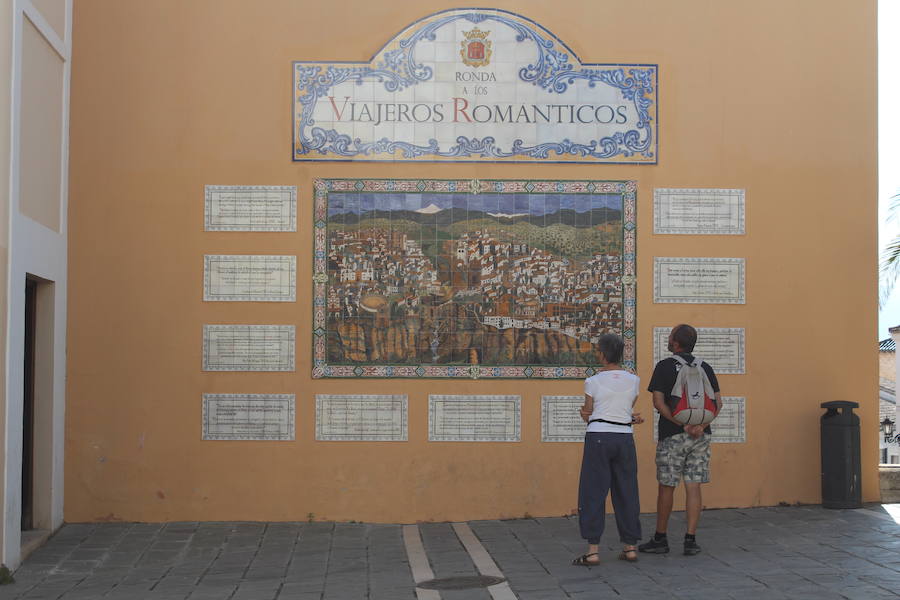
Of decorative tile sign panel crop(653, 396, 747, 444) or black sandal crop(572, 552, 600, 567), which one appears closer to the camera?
black sandal crop(572, 552, 600, 567)

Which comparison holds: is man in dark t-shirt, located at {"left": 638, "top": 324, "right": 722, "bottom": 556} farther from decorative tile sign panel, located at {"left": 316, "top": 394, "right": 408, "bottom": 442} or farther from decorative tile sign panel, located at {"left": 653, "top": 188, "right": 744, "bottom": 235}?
decorative tile sign panel, located at {"left": 316, "top": 394, "right": 408, "bottom": 442}

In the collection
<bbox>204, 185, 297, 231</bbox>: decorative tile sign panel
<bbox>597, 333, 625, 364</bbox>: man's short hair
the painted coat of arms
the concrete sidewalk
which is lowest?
the concrete sidewalk

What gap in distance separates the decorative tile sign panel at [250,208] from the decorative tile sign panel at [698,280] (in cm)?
338

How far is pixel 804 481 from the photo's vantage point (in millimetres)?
10391

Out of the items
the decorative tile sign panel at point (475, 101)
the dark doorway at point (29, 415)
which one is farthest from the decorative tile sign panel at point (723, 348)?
the dark doorway at point (29, 415)

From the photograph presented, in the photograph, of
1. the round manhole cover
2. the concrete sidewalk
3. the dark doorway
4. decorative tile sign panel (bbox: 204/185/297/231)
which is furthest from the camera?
decorative tile sign panel (bbox: 204/185/297/231)

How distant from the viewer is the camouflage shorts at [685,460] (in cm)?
824

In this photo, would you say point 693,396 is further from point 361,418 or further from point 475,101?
point 475,101

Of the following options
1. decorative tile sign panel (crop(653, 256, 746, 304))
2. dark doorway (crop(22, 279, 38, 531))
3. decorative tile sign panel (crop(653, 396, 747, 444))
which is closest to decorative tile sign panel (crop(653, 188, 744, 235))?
decorative tile sign panel (crop(653, 256, 746, 304))

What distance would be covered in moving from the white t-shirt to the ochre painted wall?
Result: 7.31 feet

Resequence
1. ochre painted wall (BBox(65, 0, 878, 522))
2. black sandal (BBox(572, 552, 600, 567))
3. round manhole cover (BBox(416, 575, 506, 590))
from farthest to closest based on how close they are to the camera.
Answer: ochre painted wall (BBox(65, 0, 878, 522)) → black sandal (BBox(572, 552, 600, 567)) → round manhole cover (BBox(416, 575, 506, 590))

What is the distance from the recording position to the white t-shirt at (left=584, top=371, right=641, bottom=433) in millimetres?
7965

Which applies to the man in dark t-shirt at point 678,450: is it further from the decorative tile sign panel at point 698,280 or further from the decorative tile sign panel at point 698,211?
the decorative tile sign panel at point 698,211

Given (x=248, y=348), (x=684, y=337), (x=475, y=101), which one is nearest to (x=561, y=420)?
(x=684, y=337)
